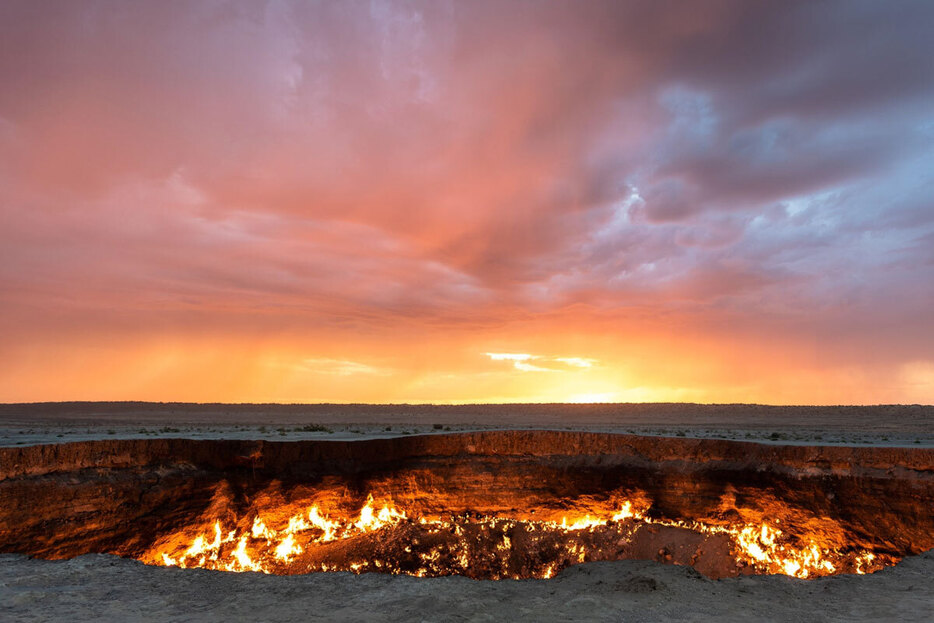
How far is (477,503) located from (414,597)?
6.51 meters

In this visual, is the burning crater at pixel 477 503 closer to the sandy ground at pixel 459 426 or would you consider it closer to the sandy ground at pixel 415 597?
the sandy ground at pixel 459 426

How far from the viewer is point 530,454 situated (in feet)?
44.0

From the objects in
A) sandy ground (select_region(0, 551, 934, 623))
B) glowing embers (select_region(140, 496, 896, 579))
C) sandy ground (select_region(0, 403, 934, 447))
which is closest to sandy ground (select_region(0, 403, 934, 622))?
sandy ground (select_region(0, 551, 934, 623))

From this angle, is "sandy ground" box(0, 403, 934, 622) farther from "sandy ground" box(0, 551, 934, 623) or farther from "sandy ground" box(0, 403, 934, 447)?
"sandy ground" box(0, 403, 934, 447)

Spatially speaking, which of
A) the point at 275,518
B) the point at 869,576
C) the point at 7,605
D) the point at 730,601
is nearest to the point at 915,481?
the point at 869,576

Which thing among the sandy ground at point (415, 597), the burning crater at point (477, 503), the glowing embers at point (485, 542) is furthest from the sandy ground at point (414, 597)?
the glowing embers at point (485, 542)

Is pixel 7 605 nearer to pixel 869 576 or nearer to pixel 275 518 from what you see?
pixel 275 518

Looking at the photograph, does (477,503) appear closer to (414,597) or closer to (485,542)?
(485,542)

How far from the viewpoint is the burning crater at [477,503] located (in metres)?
9.98

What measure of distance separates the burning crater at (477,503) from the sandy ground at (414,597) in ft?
7.50

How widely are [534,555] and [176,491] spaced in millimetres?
7874

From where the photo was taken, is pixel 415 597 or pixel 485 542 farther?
pixel 485 542

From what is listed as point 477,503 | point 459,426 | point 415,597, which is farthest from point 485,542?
point 459,426

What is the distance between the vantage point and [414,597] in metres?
6.75
